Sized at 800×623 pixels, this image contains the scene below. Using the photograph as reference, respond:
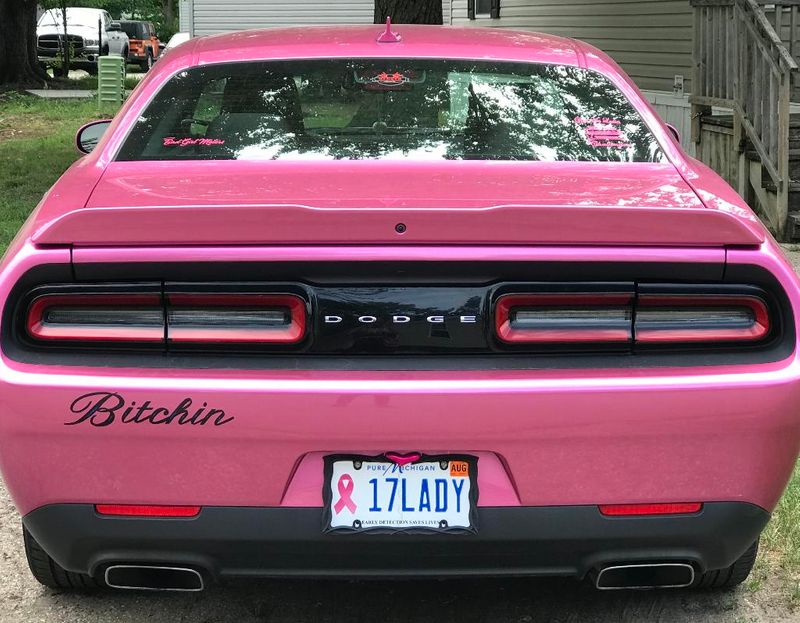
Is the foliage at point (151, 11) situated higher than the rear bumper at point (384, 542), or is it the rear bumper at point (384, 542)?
the rear bumper at point (384, 542)

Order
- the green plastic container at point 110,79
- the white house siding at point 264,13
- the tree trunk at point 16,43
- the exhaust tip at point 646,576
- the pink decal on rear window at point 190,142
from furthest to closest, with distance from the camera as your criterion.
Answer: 1. the white house siding at point 264,13
2. the tree trunk at point 16,43
3. the green plastic container at point 110,79
4. the pink decal on rear window at point 190,142
5. the exhaust tip at point 646,576

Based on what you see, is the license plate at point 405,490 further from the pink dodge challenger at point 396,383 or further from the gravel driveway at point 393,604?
the gravel driveway at point 393,604

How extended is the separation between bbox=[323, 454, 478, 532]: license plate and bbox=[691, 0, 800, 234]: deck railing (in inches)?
271

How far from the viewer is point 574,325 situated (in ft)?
8.57

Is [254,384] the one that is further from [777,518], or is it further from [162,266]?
[777,518]

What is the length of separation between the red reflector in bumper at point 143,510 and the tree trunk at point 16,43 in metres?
22.4

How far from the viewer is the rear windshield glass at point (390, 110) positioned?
132 inches

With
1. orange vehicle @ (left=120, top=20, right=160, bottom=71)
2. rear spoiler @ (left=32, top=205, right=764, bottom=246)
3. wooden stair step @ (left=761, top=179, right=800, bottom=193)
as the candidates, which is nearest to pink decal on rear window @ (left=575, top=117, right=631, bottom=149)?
rear spoiler @ (left=32, top=205, right=764, bottom=246)

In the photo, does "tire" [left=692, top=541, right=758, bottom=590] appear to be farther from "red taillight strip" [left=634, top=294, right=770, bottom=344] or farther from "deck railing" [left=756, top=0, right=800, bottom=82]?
"deck railing" [left=756, top=0, right=800, bottom=82]

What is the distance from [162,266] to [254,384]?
356mm

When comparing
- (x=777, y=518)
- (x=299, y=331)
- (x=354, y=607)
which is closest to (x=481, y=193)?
(x=299, y=331)

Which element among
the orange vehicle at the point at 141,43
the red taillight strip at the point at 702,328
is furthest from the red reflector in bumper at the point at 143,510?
the orange vehicle at the point at 141,43

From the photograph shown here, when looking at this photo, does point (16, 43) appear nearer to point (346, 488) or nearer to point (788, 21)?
point (788, 21)

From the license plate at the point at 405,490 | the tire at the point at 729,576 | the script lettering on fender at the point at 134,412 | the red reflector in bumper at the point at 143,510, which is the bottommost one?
the tire at the point at 729,576
